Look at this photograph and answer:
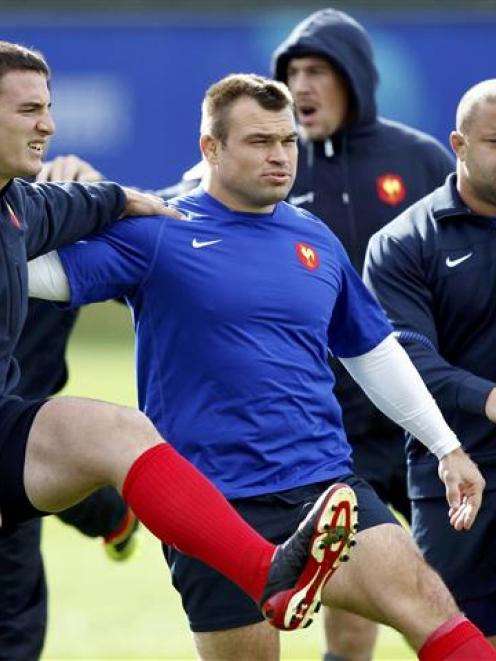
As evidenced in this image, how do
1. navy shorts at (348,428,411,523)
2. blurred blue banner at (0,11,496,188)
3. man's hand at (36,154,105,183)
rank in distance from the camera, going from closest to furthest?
1. man's hand at (36,154,105,183)
2. navy shorts at (348,428,411,523)
3. blurred blue banner at (0,11,496,188)

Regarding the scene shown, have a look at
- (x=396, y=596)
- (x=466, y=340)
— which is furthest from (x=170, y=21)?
(x=396, y=596)

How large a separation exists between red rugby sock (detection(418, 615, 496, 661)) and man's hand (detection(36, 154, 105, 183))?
6.42ft

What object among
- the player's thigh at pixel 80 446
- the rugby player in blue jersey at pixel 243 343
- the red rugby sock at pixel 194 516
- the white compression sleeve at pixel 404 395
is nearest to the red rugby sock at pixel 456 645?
the rugby player in blue jersey at pixel 243 343

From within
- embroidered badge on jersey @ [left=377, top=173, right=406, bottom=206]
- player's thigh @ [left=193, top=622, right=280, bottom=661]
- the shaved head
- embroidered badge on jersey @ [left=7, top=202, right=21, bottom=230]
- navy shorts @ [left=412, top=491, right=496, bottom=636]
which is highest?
the shaved head

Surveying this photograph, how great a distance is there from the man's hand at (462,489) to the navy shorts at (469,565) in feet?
1.83

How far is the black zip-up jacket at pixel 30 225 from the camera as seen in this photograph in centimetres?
538

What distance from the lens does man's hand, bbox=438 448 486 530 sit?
5.86 m

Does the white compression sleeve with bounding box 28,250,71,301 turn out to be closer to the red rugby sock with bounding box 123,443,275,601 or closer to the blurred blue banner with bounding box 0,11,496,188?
the red rugby sock with bounding box 123,443,275,601

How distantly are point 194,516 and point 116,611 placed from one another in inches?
161

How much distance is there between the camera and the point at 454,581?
6.50m

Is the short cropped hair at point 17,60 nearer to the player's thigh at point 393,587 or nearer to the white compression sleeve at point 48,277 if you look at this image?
the white compression sleeve at point 48,277

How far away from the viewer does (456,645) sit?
525 centimetres

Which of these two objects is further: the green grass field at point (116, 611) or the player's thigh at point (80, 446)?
the green grass field at point (116, 611)

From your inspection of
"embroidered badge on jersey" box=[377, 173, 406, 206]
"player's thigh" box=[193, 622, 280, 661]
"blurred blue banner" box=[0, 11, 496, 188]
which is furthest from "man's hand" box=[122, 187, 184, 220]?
"blurred blue banner" box=[0, 11, 496, 188]
